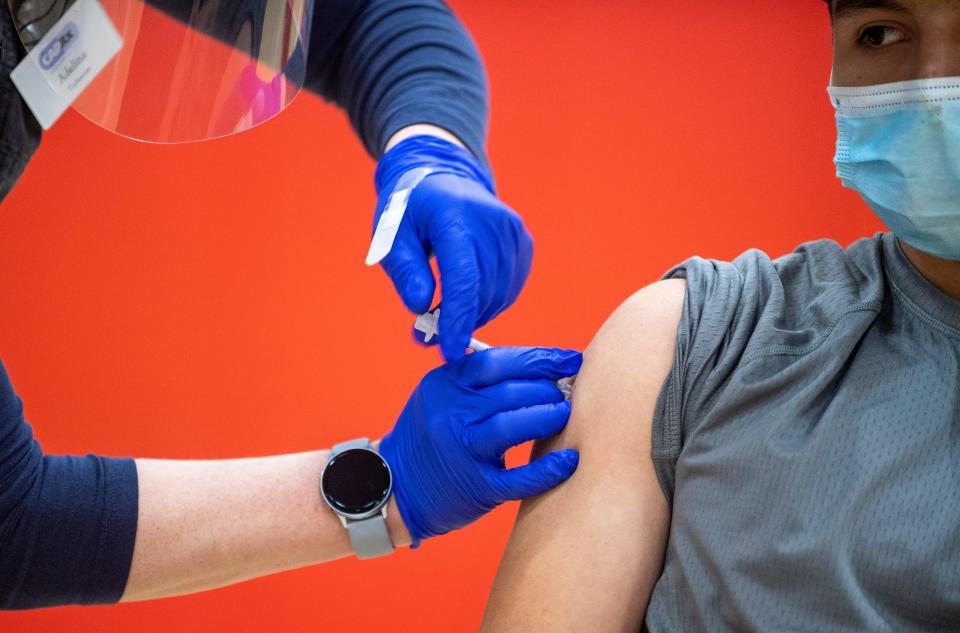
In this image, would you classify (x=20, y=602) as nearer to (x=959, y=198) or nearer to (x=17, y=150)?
(x=17, y=150)

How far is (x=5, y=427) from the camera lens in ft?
4.34

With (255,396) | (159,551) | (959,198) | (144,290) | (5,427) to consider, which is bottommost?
(255,396)

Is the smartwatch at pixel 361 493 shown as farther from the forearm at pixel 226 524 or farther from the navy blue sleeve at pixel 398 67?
the navy blue sleeve at pixel 398 67

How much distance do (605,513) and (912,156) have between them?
0.53 metres

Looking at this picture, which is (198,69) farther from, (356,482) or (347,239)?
(347,239)

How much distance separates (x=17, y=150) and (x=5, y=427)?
362 millimetres

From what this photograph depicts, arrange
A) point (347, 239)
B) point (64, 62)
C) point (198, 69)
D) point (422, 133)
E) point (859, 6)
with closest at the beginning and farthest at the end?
point (64, 62), point (859, 6), point (198, 69), point (422, 133), point (347, 239)

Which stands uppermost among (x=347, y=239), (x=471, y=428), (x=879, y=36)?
(x=879, y=36)

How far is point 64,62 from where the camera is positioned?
104cm

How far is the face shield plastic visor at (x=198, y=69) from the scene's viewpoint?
1.21m

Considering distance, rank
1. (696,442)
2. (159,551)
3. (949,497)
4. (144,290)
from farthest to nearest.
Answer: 1. (144,290)
2. (159,551)
3. (696,442)
4. (949,497)

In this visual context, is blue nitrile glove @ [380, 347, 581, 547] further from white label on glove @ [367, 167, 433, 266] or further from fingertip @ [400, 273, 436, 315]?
white label on glove @ [367, 167, 433, 266]

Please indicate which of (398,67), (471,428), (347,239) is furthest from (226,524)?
(347,239)

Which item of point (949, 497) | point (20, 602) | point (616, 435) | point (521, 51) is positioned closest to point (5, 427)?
point (20, 602)
